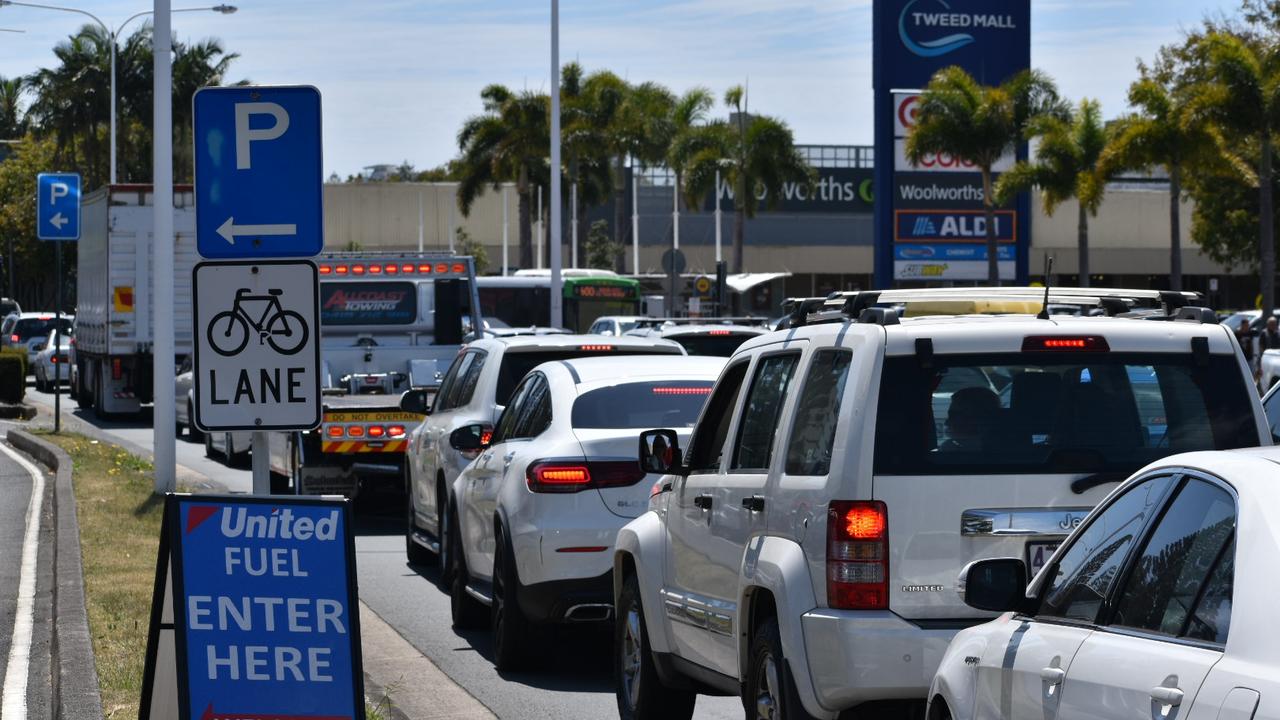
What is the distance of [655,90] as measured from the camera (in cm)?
7156

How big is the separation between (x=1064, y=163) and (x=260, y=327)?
4652cm

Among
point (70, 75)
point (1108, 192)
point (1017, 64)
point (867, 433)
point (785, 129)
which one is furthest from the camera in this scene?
point (1108, 192)

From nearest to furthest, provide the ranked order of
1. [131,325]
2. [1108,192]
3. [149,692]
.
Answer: [149,692], [131,325], [1108,192]

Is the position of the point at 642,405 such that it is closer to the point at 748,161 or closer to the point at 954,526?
the point at 954,526

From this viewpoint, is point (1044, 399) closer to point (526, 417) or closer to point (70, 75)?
point (526, 417)

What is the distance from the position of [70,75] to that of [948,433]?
2772 inches

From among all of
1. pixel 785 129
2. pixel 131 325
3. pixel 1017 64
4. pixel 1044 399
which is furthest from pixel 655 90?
pixel 1044 399

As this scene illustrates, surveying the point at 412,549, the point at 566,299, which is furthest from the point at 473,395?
the point at 566,299

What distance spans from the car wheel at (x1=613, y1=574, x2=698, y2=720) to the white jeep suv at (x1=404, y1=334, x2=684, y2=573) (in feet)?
12.8

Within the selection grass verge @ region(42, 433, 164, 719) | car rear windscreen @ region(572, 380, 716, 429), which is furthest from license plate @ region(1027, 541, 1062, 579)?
car rear windscreen @ region(572, 380, 716, 429)

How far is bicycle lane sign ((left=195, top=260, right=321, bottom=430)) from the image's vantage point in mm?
6555

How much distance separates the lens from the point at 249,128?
A: 6.70 meters

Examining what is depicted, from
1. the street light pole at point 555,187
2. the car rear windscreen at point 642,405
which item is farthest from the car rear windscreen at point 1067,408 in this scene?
the street light pole at point 555,187

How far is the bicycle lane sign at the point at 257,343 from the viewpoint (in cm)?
655
